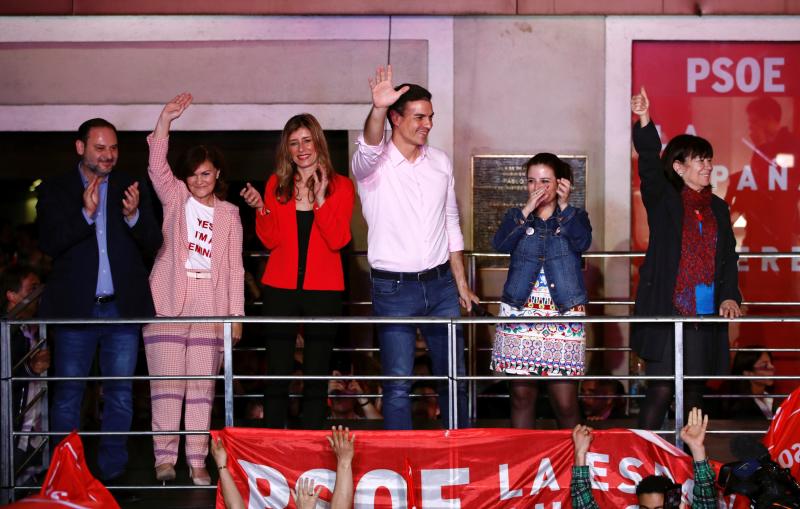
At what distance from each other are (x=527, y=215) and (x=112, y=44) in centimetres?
390

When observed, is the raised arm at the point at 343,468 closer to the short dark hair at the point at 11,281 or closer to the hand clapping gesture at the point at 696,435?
the hand clapping gesture at the point at 696,435

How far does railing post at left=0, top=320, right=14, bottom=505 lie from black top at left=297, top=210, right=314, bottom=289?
157 cm

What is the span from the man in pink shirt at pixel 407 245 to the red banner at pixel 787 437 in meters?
1.67

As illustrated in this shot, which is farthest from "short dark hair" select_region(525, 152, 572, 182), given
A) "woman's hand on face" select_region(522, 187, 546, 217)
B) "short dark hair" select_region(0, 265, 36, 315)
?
"short dark hair" select_region(0, 265, 36, 315)

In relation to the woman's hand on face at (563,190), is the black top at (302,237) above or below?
below

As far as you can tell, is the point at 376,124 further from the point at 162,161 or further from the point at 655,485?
the point at 655,485

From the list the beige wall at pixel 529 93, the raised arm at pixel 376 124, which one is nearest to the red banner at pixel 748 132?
the beige wall at pixel 529 93

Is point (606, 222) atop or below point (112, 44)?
below

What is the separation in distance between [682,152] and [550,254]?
37.5 inches

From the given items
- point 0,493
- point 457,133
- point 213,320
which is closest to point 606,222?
point 457,133

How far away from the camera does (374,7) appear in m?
8.45

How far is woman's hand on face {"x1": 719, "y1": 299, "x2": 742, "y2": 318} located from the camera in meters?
6.16

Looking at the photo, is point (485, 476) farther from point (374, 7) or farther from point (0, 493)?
point (374, 7)

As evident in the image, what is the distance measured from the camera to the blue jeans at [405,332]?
6227 mm
